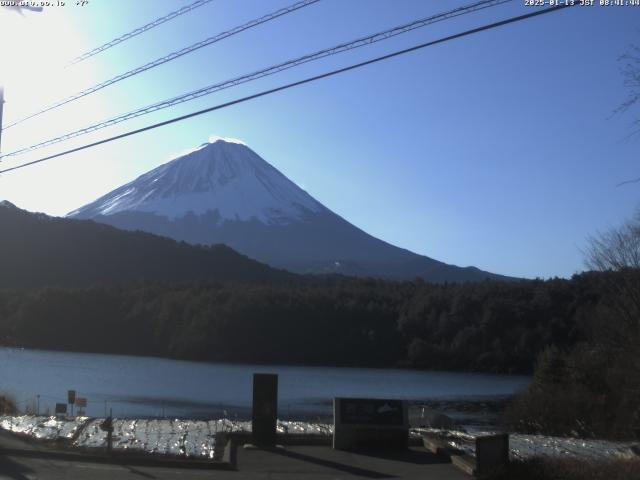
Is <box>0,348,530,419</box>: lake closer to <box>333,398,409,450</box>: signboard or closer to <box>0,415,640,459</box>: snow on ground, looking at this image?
<box>0,415,640,459</box>: snow on ground

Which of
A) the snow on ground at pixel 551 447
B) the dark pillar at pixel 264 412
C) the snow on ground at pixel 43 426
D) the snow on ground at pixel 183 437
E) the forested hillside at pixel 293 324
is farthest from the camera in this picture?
the forested hillside at pixel 293 324

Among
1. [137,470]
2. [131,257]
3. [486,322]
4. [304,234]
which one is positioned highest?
[304,234]

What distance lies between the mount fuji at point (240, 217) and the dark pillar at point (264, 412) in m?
148

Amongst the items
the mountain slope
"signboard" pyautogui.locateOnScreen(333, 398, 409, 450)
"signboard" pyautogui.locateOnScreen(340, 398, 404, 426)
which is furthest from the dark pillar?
the mountain slope

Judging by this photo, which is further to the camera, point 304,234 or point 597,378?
point 304,234

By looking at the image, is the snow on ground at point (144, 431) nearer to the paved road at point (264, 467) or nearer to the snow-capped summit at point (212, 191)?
the paved road at point (264, 467)

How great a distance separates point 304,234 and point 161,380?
457ft

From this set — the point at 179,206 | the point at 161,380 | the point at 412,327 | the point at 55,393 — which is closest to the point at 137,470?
the point at 55,393

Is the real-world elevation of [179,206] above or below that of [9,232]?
above

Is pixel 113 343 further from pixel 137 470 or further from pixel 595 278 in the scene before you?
pixel 137 470

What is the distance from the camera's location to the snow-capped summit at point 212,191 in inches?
7239

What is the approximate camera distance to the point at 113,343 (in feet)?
253

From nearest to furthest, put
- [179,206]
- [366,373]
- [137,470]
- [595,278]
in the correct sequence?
[137,470] < [595,278] < [366,373] < [179,206]

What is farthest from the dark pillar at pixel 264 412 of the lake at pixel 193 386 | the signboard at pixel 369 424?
the lake at pixel 193 386
